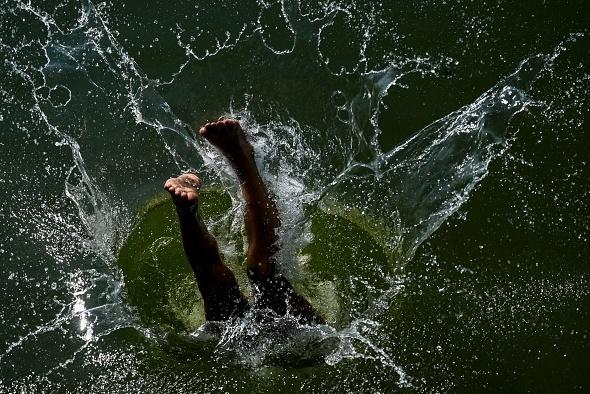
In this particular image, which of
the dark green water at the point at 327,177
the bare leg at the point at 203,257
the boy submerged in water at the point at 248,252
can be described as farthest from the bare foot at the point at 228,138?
the dark green water at the point at 327,177

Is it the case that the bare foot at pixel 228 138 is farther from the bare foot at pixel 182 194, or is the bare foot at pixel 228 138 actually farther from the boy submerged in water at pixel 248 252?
the bare foot at pixel 182 194

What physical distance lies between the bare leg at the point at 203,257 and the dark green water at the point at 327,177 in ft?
0.36

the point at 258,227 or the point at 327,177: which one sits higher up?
the point at 327,177

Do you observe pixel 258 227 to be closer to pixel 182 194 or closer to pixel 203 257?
pixel 203 257

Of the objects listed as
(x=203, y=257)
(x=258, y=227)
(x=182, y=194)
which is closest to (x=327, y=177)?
(x=258, y=227)

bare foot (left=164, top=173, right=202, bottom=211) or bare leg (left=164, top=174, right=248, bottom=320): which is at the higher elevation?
bare foot (left=164, top=173, right=202, bottom=211)

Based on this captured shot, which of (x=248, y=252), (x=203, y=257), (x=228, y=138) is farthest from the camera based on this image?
(x=248, y=252)

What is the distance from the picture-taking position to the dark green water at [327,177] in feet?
8.47

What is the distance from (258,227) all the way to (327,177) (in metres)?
0.54

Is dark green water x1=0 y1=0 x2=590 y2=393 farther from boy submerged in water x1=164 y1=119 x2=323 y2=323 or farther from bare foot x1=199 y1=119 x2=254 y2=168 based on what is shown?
bare foot x1=199 y1=119 x2=254 y2=168

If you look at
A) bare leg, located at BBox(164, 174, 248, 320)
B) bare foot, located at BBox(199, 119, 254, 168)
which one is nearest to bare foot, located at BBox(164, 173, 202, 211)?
bare leg, located at BBox(164, 174, 248, 320)

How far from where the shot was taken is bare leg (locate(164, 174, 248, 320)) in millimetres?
2104

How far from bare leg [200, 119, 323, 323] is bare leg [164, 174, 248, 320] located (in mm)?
99

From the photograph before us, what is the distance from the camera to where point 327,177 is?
2.86 m
